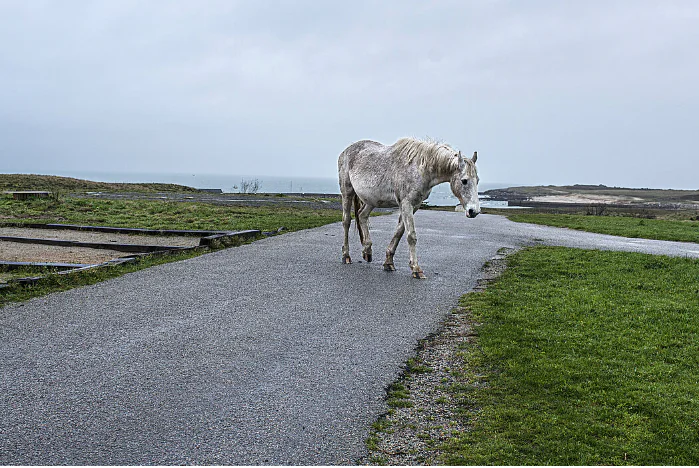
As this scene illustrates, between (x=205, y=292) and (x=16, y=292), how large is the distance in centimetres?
268

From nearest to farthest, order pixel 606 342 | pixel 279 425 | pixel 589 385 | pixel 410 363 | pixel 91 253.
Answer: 1. pixel 279 425
2. pixel 589 385
3. pixel 410 363
4. pixel 606 342
5. pixel 91 253

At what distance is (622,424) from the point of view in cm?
437

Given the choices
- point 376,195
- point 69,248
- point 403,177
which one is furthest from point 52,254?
point 403,177

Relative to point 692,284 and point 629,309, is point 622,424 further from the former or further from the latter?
point 692,284

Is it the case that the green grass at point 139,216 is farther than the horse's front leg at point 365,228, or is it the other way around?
the green grass at point 139,216

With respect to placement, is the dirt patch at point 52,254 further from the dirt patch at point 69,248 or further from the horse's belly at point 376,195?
the horse's belly at point 376,195

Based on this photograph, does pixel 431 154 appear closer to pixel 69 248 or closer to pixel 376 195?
pixel 376 195

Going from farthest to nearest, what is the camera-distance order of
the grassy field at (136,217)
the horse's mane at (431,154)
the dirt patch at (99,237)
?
the grassy field at (136,217)
the dirt patch at (99,237)
the horse's mane at (431,154)

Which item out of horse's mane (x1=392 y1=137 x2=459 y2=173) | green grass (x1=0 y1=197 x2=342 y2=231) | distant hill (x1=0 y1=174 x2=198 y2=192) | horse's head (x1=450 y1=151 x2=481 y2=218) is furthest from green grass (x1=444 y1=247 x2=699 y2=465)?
distant hill (x1=0 y1=174 x2=198 y2=192)

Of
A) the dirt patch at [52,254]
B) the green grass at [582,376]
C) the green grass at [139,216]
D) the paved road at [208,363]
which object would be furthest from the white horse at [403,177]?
the green grass at [139,216]

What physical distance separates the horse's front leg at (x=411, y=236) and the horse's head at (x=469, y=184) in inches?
42.0

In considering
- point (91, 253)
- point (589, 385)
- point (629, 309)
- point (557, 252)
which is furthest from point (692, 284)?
point (91, 253)

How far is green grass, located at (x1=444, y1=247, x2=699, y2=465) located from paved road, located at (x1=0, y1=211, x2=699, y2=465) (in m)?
0.85

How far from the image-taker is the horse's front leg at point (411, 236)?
35.2 ft
